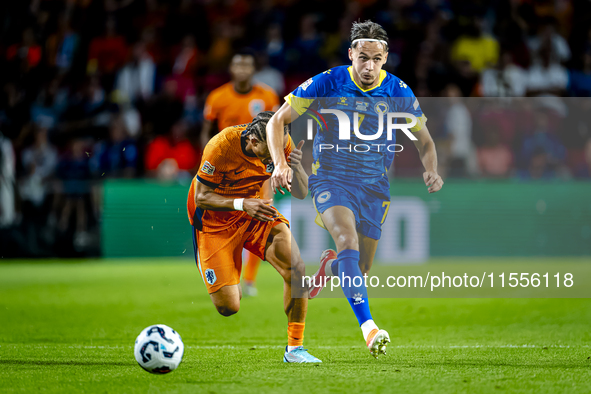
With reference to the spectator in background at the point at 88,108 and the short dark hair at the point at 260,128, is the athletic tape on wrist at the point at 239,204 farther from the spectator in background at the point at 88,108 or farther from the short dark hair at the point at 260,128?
the spectator in background at the point at 88,108

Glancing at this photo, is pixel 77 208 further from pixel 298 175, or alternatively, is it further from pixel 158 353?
pixel 158 353

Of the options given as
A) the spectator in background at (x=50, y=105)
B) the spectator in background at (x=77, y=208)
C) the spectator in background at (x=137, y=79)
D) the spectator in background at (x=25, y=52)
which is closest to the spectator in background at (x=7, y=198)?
the spectator in background at (x=77, y=208)

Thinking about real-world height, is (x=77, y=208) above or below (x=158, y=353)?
above

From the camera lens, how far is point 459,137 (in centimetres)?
1069

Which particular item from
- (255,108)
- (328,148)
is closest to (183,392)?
(328,148)

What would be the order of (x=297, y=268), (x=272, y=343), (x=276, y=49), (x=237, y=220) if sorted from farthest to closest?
(x=276, y=49) < (x=272, y=343) < (x=237, y=220) < (x=297, y=268)

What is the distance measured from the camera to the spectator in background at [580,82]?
12680 millimetres

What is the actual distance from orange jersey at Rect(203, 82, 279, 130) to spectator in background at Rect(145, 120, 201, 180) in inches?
106

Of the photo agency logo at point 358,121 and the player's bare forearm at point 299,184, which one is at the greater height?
the photo agency logo at point 358,121

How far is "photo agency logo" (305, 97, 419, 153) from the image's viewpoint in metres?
5.17

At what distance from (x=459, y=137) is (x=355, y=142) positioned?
5845 millimetres

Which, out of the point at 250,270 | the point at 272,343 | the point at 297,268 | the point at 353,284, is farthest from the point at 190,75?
the point at 353,284

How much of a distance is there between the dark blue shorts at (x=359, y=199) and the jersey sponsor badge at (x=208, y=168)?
0.70m

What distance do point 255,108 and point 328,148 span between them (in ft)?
11.3
